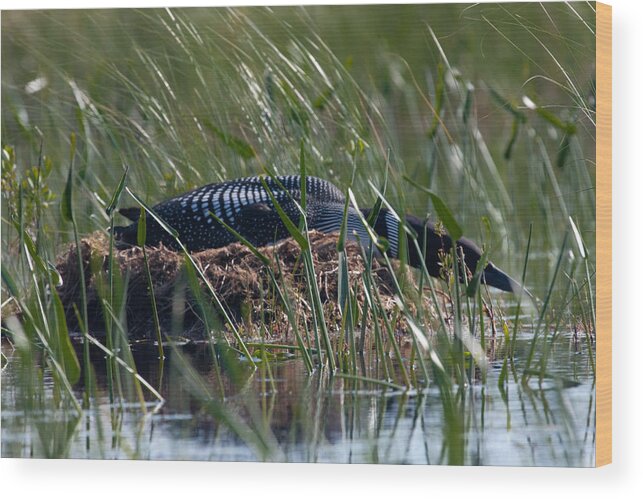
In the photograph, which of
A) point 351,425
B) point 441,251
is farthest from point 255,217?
point 351,425

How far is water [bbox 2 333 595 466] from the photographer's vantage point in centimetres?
332

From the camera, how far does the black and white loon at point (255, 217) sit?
4246 mm

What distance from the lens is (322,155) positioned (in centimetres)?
409

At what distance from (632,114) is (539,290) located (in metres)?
0.64

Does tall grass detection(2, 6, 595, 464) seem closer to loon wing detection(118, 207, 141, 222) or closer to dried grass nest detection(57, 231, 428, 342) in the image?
dried grass nest detection(57, 231, 428, 342)

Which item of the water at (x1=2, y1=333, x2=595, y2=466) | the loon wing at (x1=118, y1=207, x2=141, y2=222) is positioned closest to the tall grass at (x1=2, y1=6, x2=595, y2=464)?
the water at (x1=2, y1=333, x2=595, y2=466)

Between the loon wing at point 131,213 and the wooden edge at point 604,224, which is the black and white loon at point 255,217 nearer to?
the loon wing at point 131,213

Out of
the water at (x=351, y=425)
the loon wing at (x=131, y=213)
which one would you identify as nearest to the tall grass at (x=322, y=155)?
the water at (x=351, y=425)

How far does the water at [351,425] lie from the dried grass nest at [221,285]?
0.75 m

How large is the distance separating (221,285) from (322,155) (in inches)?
27.0

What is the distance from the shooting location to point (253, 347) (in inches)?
157

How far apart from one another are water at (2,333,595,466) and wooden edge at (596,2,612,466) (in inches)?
2.5

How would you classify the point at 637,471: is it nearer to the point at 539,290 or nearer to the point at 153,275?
the point at 539,290

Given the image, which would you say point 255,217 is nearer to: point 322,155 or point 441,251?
point 322,155
